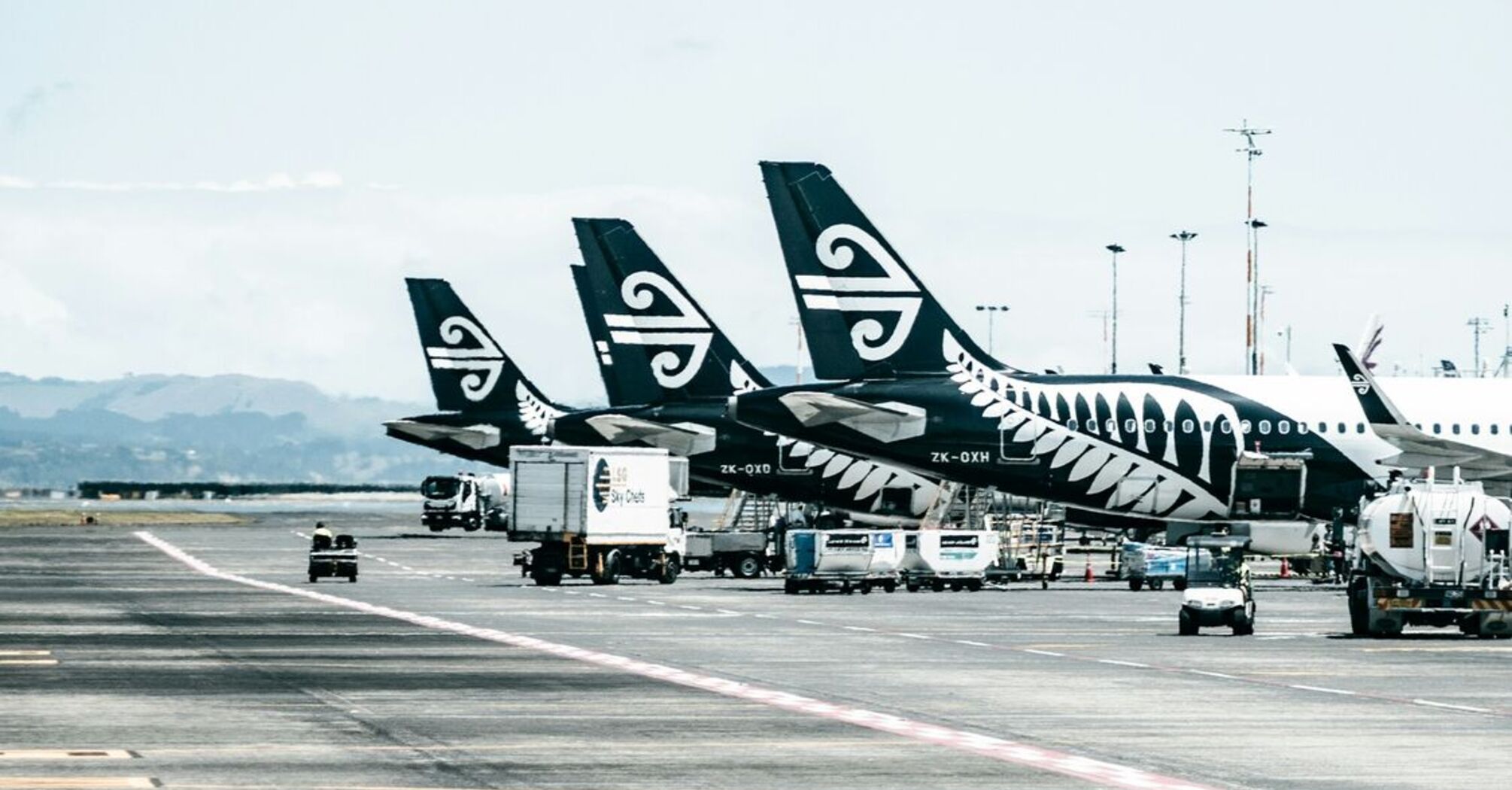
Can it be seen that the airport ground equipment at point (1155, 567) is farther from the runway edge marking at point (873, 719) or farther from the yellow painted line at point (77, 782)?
the yellow painted line at point (77, 782)

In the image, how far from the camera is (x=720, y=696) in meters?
35.2

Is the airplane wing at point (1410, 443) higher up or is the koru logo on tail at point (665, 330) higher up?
the koru logo on tail at point (665, 330)

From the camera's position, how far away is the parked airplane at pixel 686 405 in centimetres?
8881

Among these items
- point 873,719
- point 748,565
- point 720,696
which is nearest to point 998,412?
point 748,565

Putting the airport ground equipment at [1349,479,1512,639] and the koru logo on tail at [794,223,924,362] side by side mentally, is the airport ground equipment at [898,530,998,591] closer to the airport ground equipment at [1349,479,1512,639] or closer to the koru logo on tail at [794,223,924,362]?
the koru logo on tail at [794,223,924,362]

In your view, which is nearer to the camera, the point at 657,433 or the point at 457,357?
the point at 657,433

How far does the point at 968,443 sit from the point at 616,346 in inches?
1150

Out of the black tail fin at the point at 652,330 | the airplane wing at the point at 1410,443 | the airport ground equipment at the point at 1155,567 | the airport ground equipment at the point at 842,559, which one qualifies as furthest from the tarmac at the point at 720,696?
the black tail fin at the point at 652,330

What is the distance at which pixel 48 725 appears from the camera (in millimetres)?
29953

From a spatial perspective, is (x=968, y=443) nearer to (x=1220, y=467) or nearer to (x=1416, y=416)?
(x=1220, y=467)

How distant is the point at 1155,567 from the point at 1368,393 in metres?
14.6

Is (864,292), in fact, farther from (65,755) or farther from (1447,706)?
(65,755)

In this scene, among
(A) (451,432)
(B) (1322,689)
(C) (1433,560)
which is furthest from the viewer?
(A) (451,432)

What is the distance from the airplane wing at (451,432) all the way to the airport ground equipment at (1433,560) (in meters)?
71.0
